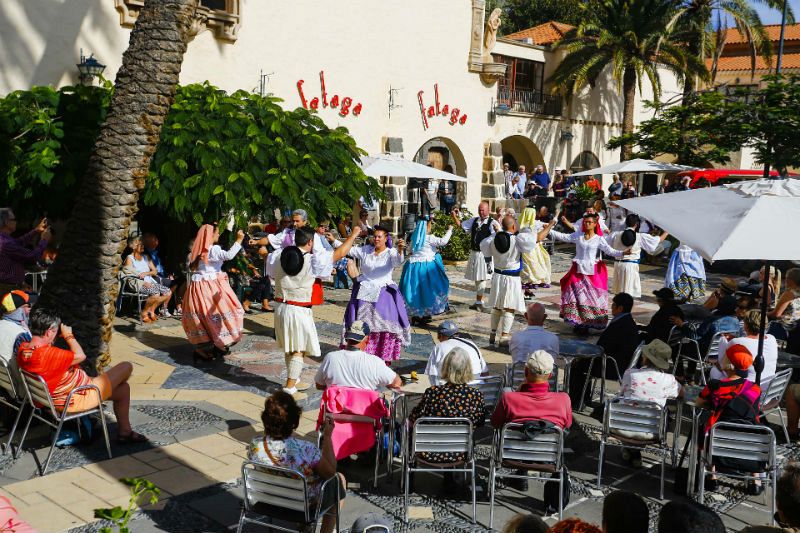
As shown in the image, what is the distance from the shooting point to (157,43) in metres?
8.91

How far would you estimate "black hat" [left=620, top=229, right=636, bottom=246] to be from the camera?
12344mm

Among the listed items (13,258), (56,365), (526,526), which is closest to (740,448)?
(526,526)

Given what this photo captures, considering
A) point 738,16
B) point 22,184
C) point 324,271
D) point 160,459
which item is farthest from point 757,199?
point 738,16

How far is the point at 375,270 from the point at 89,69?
8.72 meters

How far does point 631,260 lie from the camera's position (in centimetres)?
1316

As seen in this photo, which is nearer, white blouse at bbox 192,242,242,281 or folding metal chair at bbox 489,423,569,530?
folding metal chair at bbox 489,423,569,530

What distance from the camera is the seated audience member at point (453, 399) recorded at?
6.02m

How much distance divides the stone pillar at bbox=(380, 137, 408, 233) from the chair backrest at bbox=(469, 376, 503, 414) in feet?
53.3

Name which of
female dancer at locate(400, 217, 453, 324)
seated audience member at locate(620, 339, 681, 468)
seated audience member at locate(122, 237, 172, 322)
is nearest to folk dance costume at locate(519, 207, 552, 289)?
female dancer at locate(400, 217, 453, 324)

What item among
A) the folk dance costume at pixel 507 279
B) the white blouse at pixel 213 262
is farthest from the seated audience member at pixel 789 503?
the folk dance costume at pixel 507 279

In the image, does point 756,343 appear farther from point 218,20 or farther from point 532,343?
point 218,20

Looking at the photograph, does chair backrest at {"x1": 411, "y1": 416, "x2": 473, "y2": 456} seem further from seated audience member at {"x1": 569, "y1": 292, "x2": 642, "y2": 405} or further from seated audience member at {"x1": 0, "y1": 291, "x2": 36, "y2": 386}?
seated audience member at {"x1": 0, "y1": 291, "x2": 36, "y2": 386}

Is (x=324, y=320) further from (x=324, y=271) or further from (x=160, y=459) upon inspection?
(x=160, y=459)

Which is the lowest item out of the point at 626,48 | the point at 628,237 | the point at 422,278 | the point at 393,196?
the point at 422,278
